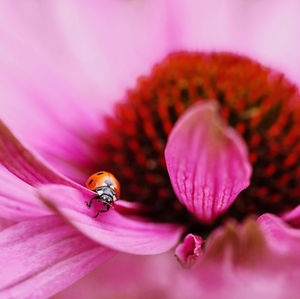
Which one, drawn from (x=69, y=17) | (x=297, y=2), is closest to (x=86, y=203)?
(x=69, y=17)

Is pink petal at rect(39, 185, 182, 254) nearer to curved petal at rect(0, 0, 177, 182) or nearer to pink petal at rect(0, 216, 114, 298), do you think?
pink petal at rect(0, 216, 114, 298)

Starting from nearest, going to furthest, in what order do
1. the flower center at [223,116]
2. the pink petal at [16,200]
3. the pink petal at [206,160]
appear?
1. the pink petal at [206,160]
2. the pink petal at [16,200]
3. the flower center at [223,116]

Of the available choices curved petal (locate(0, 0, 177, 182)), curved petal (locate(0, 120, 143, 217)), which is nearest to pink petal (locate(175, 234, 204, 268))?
curved petal (locate(0, 120, 143, 217))

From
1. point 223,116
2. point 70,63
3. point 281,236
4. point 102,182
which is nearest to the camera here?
point 281,236

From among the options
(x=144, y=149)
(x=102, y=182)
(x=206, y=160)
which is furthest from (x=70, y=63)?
(x=206, y=160)

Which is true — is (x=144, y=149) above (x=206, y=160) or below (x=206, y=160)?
below

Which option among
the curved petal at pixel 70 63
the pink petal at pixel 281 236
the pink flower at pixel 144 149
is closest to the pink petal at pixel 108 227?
the pink flower at pixel 144 149

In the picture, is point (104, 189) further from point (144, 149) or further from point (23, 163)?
point (144, 149)

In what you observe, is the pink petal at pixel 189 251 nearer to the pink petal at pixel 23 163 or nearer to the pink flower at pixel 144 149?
the pink flower at pixel 144 149
